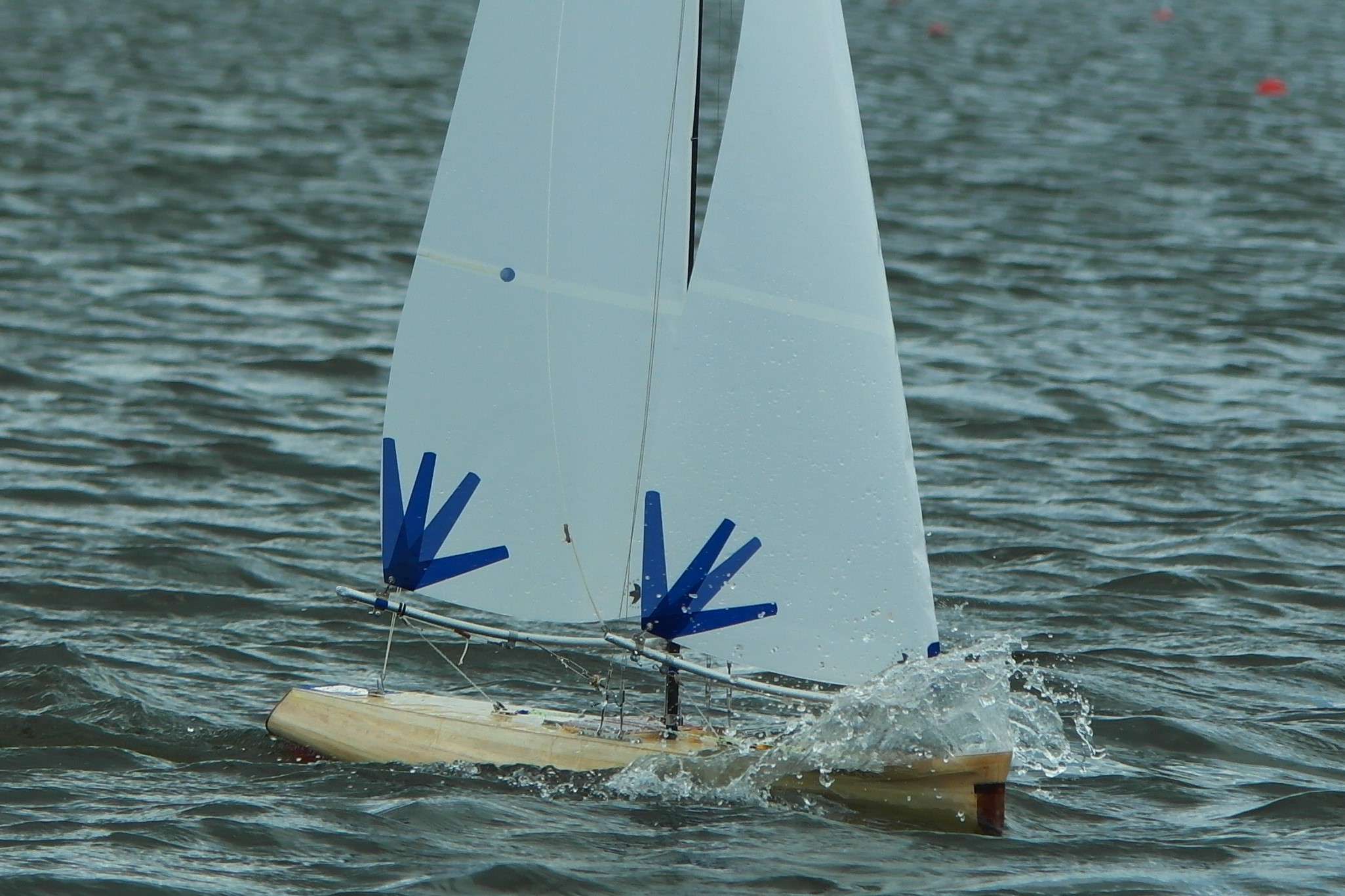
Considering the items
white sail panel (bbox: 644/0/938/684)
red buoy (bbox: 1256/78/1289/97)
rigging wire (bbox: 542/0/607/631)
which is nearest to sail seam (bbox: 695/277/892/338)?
white sail panel (bbox: 644/0/938/684)

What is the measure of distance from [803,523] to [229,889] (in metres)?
2.55

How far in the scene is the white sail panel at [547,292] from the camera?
8.35 metres

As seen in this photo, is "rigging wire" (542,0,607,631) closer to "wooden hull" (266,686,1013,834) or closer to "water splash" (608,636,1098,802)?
"wooden hull" (266,686,1013,834)

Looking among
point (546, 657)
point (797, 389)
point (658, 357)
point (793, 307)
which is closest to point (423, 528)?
point (658, 357)

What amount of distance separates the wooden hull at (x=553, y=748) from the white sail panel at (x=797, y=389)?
51 cm

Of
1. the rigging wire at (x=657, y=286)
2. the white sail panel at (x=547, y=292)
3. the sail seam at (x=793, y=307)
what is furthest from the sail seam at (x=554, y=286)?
the sail seam at (x=793, y=307)

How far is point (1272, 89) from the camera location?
40125 mm

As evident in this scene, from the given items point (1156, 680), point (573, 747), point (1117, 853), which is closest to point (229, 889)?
point (573, 747)

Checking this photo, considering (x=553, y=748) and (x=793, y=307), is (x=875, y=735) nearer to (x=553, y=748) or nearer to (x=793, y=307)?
(x=553, y=748)

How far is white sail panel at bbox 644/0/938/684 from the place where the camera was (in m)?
7.81

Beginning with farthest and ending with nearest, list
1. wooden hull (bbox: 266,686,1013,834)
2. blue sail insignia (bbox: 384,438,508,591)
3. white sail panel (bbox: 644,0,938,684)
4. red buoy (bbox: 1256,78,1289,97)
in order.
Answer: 1. red buoy (bbox: 1256,78,1289,97)
2. blue sail insignia (bbox: 384,438,508,591)
3. wooden hull (bbox: 266,686,1013,834)
4. white sail panel (bbox: 644,0,938,684)

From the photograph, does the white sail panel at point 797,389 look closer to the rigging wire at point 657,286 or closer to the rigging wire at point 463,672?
the rigging wire at point 657,286

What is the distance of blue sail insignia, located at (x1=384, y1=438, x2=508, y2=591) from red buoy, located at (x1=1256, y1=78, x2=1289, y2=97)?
113 ft

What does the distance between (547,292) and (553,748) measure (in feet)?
6.25
